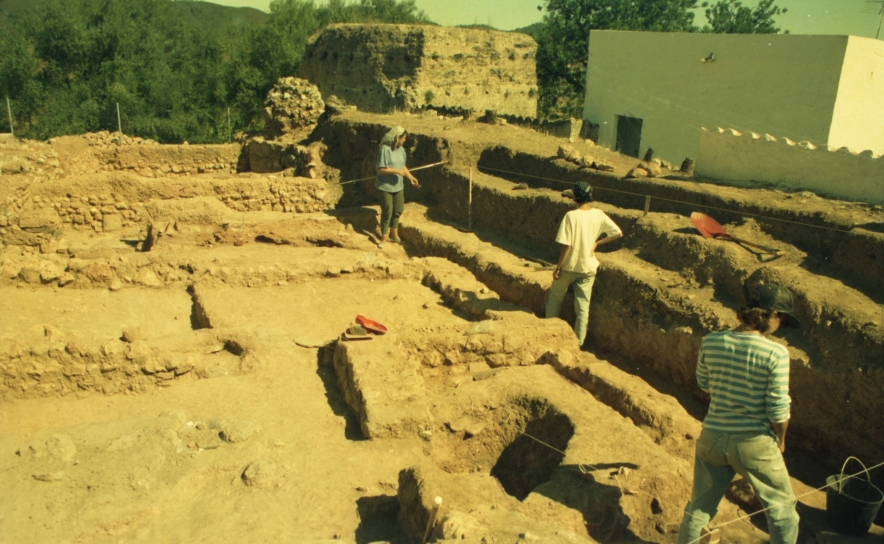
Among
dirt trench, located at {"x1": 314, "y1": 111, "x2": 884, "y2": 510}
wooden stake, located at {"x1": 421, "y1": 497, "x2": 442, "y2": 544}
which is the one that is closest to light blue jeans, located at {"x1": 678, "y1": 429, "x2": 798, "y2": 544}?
wooden stake, located at {"x1": 421, "y1": 497, "x2": 442, "y2": 544}

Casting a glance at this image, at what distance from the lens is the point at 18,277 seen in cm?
763

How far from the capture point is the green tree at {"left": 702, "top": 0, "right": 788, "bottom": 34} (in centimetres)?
2597

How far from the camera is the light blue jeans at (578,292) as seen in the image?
6648mm

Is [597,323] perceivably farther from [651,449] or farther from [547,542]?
[547,542]

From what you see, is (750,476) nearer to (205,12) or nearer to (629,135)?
(629,135)

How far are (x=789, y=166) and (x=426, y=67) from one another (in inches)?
551

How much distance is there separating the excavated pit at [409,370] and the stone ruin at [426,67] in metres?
11.6

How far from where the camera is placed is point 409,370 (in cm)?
554

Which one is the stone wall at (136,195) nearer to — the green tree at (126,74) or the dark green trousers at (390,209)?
the dark green trousers at (390,209)

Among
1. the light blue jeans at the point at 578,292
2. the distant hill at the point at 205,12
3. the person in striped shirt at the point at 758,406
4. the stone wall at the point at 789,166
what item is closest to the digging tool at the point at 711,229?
the light blue jeans at the point at 578,292

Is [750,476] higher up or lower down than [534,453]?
higher up

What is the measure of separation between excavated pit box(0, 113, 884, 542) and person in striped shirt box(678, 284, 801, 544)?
76cm

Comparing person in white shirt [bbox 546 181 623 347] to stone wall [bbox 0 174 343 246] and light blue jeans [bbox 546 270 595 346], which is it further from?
stone wall [bbox 0 174 343 246]

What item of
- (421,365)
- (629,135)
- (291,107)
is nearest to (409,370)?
(421,365)
